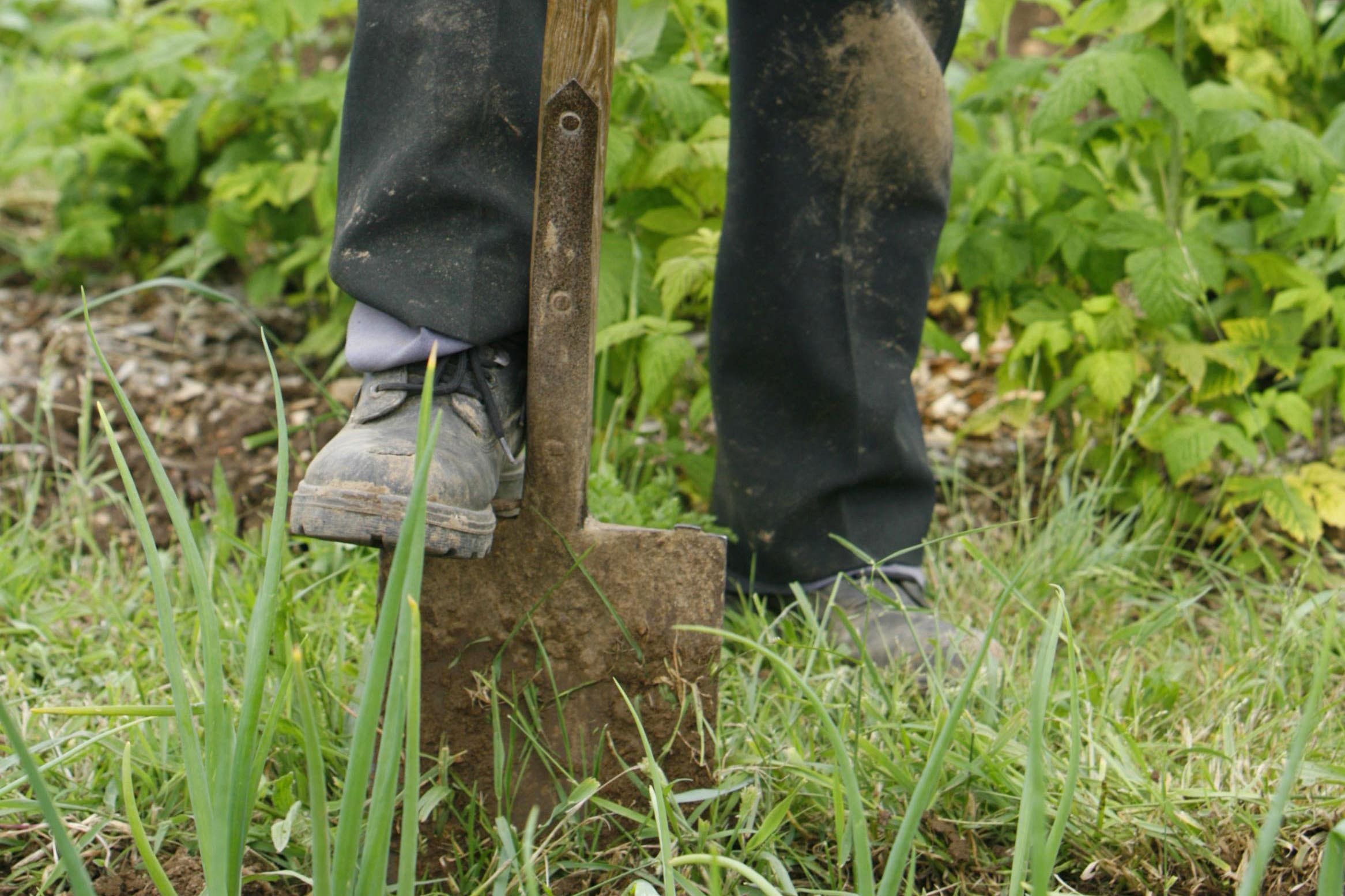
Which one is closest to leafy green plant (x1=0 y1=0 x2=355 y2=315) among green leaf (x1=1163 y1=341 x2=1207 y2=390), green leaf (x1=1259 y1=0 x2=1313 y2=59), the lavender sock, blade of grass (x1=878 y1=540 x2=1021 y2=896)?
the lavender sock

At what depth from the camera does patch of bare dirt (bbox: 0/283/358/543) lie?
233 centimetres

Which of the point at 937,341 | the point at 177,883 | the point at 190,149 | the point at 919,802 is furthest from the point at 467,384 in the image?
the point at 190,149

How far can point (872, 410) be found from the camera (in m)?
1.71

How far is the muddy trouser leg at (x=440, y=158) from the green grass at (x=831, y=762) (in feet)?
1.25

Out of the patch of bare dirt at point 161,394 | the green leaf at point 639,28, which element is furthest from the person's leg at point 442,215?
the green leaf at point 639,28

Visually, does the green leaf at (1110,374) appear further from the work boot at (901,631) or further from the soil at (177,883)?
the soil at (177,883)

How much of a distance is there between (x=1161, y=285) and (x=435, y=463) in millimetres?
1456

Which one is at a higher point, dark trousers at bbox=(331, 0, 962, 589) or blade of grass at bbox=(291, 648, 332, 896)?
dark trousers at bbox=(331, 0, 962, 589)

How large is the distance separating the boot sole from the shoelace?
18cm

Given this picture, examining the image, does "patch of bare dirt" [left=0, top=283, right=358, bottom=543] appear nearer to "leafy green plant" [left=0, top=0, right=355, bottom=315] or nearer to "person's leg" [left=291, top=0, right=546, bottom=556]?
"leafy green plant" [left=0, top=0, right=355, bottom=315]

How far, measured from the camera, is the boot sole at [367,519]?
1124 mm

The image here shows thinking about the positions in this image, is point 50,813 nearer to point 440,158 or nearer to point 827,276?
point 440,158

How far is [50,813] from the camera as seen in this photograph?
0.80m

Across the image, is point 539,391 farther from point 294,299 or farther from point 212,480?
point 294,299
